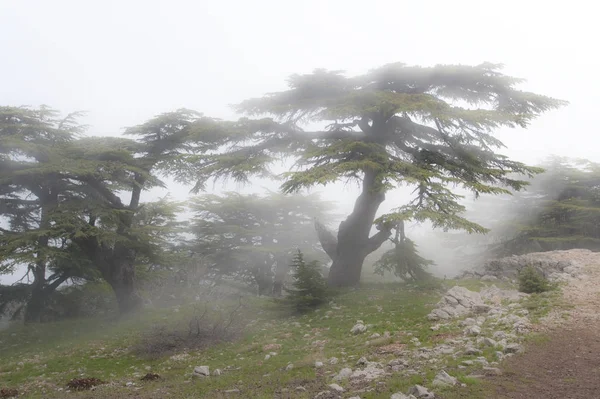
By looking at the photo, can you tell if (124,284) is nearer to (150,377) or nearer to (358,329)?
(150,377)

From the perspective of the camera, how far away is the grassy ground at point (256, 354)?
A: 276 inches

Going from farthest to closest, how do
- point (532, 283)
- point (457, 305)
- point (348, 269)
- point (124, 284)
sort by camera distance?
point (124, 284)
point (348, 269)
point (532, 283)
point (457, 305)

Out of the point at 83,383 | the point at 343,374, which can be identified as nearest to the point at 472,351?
the point at 343,374

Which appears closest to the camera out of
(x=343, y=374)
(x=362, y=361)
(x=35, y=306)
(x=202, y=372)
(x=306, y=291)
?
(x=343, y=374)

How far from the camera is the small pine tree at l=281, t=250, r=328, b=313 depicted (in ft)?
45.5

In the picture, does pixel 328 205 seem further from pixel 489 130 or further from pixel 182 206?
pixel 489 130

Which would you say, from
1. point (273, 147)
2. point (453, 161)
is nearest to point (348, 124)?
point (273, 147)

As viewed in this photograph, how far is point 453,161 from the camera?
1466 cm

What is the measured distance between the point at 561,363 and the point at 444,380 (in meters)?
2.36

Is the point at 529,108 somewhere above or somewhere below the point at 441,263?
above

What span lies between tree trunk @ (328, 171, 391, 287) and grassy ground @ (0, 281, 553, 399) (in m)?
1.69

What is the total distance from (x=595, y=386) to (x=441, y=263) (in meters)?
39.9

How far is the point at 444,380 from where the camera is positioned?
584 centimetres

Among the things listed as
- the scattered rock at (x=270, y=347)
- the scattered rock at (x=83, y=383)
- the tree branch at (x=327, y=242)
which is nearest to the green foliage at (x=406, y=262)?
the tree branch at (x=327, y=242)
